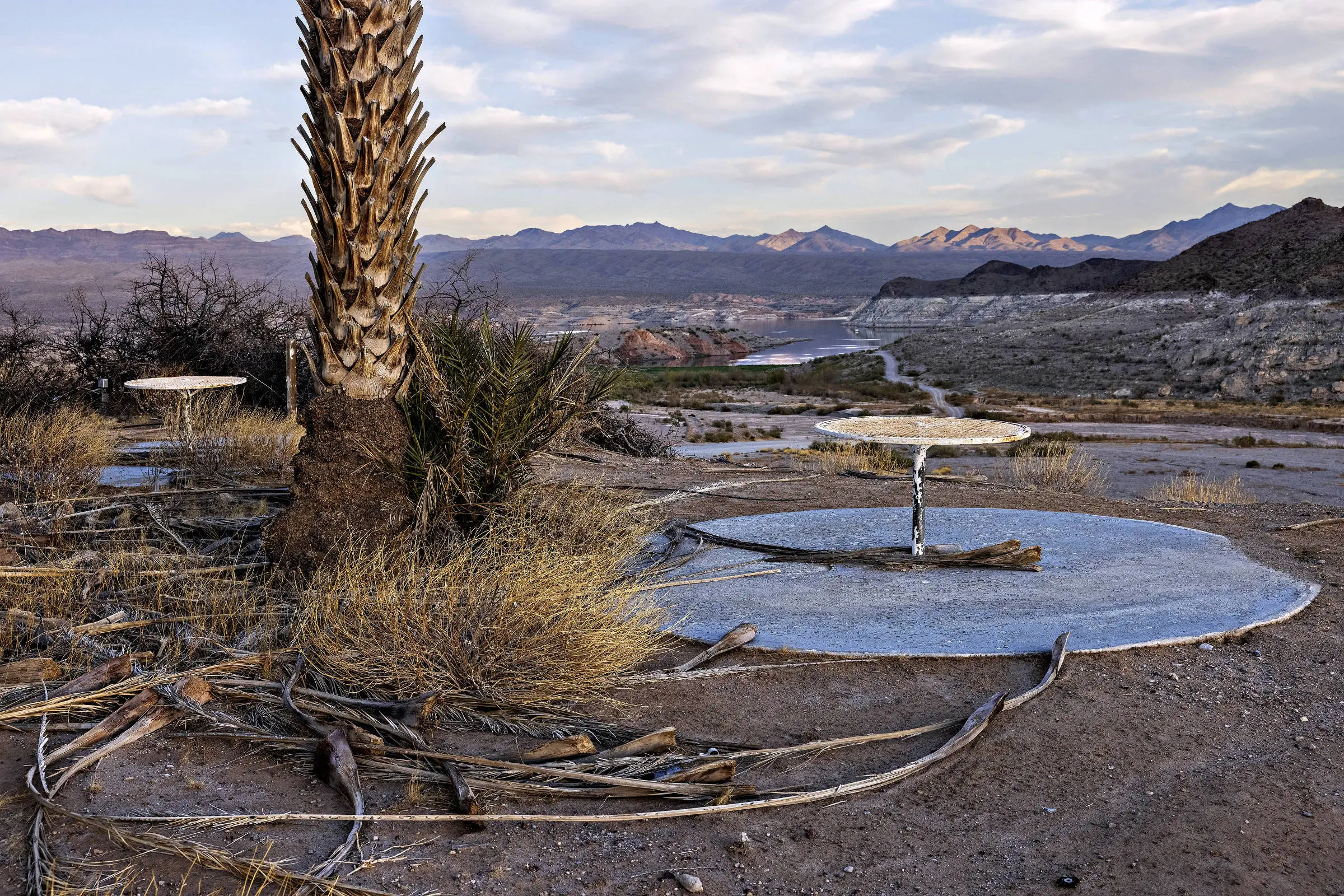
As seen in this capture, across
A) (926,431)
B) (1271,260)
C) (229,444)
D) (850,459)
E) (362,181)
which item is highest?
(1271,260)

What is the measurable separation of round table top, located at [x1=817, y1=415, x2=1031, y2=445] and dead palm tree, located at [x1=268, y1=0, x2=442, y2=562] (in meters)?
2.65

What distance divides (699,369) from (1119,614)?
51.1m

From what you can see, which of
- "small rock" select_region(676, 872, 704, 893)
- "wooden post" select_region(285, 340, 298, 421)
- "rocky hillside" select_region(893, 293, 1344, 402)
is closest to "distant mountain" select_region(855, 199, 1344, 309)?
"rocky hillside" select_region(893, 293, 1344, 402)

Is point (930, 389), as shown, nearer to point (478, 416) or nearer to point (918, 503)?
point (918, 503)

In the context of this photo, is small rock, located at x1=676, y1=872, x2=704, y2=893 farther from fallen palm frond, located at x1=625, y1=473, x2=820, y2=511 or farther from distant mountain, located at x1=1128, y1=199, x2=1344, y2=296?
distant mountain, located at x1=1128, y1=199, x2=1344, y2=296

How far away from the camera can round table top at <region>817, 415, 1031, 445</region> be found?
6176mm

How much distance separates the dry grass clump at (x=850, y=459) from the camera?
13.9m

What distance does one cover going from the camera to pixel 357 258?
5734 millimetres

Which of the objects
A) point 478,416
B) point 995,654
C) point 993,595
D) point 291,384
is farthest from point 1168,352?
point 478,416

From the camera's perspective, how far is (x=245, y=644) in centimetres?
482

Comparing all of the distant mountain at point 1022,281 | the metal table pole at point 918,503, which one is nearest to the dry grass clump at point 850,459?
the metal table pole at point 918,503

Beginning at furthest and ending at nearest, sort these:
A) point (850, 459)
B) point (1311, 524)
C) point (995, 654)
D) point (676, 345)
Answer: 1. point (676, 345)
2. point (850, 459)
3. point (1311, 524)
4. point (995, 654)

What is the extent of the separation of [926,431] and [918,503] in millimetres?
544

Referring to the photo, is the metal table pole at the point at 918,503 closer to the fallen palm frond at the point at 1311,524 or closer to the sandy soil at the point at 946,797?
the sandy soil at the point at 946,797
